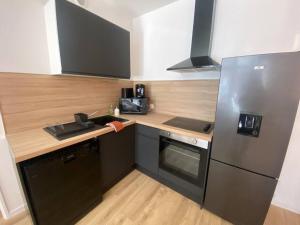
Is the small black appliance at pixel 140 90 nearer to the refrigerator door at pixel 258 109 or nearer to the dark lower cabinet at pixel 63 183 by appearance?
the dark lower cabinet at pixel 63 183

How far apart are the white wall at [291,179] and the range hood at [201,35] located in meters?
1.07

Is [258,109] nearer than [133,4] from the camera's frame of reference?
Yes

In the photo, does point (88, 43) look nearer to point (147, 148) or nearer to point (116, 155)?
point (116, 155)

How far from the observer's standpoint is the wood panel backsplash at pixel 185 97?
5.54 feet

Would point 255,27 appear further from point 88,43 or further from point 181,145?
point 88,43

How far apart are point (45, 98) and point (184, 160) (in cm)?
165

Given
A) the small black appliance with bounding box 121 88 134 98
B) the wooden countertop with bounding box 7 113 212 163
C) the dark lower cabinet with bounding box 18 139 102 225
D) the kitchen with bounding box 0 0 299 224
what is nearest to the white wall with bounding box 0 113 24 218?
the kitchen with bounding box 0 0 299 224

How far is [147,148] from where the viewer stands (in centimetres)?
175

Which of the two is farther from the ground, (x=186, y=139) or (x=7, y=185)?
(x=186, y=139)

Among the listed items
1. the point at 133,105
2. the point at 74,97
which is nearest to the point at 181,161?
the point at 133,105

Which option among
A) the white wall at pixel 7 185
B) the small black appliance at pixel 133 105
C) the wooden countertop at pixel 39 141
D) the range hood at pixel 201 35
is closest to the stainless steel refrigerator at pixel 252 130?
the wooden countertop at pixel 39 141

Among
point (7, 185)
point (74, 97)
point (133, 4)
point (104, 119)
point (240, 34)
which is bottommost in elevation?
point (7, 185)

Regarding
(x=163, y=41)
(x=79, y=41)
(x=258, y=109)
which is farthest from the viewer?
(x=163, y=41)

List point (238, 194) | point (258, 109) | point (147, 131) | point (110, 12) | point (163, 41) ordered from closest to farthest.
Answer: point (258, 109) → point (238, 194) → point (147, 131) → point (110, 12) → point (163, 41)
